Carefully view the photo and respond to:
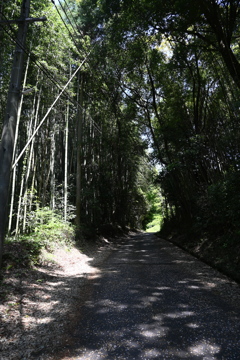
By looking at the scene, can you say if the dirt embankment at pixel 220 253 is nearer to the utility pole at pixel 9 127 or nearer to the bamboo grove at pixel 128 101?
the bamboo grove at pixel 128 101

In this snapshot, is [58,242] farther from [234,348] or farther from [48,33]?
[48,33]

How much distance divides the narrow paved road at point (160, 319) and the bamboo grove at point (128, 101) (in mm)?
1874

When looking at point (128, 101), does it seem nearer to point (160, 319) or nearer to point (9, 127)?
point (9, 127)

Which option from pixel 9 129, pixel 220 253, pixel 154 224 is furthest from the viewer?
pixel 154 224

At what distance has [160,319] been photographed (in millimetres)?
2455

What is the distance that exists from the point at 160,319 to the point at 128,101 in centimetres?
988

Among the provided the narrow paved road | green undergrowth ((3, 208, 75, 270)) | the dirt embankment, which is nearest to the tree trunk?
green undergrowth ((3, 208, 75, 270))

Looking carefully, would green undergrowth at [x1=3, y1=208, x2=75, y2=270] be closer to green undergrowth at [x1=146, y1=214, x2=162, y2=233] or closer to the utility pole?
the utility pole

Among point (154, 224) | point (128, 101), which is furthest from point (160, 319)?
point (154, 224)

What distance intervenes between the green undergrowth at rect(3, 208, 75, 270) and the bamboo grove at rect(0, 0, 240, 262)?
46 centimetres

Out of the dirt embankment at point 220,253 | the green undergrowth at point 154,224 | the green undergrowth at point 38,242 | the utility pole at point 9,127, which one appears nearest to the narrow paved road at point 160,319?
the dirt embankment at point 220,253

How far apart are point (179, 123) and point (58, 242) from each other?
5946mm

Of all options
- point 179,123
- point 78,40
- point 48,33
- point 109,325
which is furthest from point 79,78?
point 109,325

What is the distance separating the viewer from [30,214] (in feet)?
20.5
